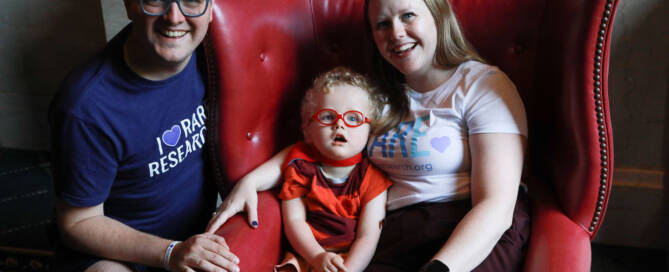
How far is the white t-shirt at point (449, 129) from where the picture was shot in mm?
1252

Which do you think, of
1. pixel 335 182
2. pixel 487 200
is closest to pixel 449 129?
pixel 487 200

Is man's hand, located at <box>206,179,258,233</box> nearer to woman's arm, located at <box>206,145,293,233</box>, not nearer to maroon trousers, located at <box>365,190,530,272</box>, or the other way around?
woman's arm, located at <box>206,145,293,233</box>

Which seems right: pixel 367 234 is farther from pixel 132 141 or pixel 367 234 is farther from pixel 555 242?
pixel 132 141

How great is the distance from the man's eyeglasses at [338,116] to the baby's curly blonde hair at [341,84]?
0.11 ft

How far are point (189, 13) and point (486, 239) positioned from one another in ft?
2.90

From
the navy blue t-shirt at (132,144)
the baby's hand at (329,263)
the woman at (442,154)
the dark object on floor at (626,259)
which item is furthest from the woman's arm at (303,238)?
the dark object on floor at (626,259)

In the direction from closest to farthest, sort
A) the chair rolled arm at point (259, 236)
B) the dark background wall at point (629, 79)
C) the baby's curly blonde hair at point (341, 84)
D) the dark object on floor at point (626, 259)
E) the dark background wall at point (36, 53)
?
the chair rolled arm at point (259, 236), the baby's curly blonde hair at point (341, 84), the dark background wall at point (629, 79), the dark object on floor at point (626, 259), the dark background wall at point (36, 53)

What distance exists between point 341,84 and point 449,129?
12.1 inches

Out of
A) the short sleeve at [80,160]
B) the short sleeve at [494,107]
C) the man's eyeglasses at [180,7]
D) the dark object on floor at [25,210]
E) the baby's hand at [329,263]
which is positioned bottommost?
the dark object on floor at [25,210]

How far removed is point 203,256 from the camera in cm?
117

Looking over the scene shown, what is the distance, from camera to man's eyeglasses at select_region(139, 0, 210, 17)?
3.95 feet

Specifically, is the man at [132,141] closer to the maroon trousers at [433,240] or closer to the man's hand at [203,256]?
the man's hand at [203,256]

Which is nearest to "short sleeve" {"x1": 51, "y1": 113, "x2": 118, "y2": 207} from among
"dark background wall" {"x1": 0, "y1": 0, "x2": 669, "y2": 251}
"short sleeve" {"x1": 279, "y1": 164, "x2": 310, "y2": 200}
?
"short sleeve" {"x1": 279, "y1": 164, "x2": 310, "y2": 200}

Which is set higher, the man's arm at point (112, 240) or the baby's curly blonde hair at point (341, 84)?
the baby's curly blonde hair at point (341, 84)
